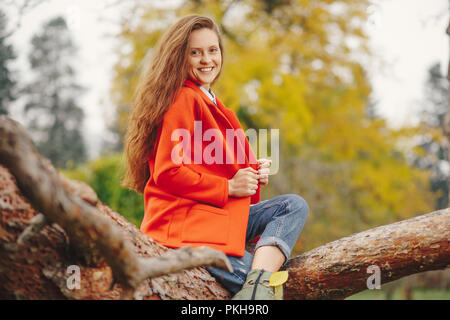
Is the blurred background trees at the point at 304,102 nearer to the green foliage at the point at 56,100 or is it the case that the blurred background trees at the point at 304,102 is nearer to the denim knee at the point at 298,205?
the denim knee at the point at 298,205

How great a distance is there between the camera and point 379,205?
35.1 ft

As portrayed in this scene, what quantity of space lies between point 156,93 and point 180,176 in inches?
18.2

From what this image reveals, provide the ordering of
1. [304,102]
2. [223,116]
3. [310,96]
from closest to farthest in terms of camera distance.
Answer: [223,116], [304,102], [310,96]

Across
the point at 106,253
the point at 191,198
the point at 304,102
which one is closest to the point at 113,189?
the point at 191,198

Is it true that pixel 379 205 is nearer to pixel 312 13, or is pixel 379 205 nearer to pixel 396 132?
pixel 396 132

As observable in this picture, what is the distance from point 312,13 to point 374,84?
122 inches

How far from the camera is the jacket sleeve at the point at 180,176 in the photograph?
179cm

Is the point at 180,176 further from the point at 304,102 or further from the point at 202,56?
the point at 304,102

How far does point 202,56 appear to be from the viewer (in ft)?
6.91

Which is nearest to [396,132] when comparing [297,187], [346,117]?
[346,117]

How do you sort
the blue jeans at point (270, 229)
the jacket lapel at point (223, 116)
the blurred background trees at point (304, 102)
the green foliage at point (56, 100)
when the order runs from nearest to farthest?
1. the blue jeans at point (270, 229)
2. the jacket lapel at point (223, 116)
3. the blurred background trees at point (304, 102)
4. the green foliage at point (56, 100)

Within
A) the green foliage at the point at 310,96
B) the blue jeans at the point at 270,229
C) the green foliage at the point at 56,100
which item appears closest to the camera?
the blue jeans at the point at 270,229

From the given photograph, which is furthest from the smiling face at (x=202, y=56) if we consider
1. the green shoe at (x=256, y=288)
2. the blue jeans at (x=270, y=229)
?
the green shoe at (x=256, y=288)

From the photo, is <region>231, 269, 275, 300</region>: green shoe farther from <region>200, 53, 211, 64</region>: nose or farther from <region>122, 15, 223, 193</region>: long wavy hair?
<region>200, 53, 211, 64</region>: nose
